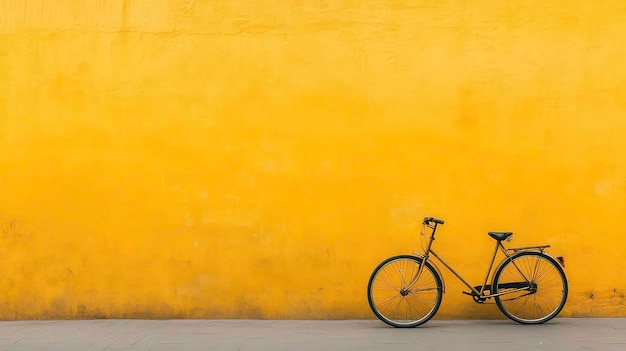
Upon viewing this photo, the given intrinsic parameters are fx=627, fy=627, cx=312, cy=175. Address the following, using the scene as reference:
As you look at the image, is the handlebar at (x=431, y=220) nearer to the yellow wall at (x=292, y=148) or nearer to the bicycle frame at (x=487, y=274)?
the bicycle frame at (x=487, y=274)

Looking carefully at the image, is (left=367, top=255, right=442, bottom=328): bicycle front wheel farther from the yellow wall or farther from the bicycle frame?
the yellow wall

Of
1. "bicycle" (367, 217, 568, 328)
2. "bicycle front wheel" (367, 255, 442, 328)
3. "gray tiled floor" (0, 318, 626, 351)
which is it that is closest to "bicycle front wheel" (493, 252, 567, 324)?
"bicycle" (367, 217, 568, 328)

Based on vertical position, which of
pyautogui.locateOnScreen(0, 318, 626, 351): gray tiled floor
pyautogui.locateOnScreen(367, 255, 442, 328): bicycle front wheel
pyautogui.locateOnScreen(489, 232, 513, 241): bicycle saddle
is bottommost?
pyautogui.locateOnScreen(0, 318, 626, 351): gray tiled floor

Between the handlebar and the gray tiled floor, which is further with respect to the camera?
the handlebar

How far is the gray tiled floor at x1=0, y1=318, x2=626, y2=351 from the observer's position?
18.6ft

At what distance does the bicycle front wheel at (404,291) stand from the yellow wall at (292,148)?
0.76 ft

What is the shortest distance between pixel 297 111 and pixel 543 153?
2711mm

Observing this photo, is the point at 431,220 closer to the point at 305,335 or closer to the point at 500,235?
the point at 500,235

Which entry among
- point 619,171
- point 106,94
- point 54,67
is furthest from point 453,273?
point 54,67

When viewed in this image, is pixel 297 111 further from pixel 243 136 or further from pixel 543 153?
pixel 543 153

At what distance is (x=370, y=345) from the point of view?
5695mm

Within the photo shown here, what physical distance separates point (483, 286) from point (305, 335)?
1.95 meters

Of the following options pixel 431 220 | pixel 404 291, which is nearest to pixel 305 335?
pixel 404 291

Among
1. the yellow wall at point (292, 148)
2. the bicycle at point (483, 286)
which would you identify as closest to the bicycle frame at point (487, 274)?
the bicycle at point (483, 286)
